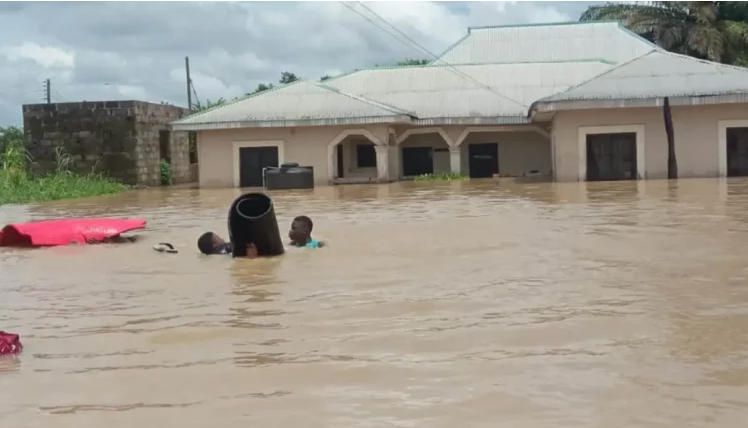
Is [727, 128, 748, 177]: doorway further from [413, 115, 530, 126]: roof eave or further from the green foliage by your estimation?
the green foliage

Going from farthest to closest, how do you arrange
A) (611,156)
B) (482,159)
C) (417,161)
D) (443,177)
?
(417,161) → (482,159) → (443,177) → (611,156)

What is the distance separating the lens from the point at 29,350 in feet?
19.2

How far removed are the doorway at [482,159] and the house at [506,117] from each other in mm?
46

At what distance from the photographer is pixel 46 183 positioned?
2753 centimetres

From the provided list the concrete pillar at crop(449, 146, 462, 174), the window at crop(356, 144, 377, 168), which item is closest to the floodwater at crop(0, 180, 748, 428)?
the concrete pillar at crop(449, 146, 462, 174)

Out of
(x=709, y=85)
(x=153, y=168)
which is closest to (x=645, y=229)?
(x=709, y=85)

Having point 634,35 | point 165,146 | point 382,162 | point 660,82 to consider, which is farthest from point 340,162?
point 634,35

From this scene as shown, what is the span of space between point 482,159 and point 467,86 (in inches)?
109

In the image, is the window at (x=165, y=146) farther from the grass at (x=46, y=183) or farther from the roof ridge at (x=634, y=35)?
the roof ridge at (x=634, y=35)

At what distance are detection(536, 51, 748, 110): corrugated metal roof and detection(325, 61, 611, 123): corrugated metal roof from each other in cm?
409

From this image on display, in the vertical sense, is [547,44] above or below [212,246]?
above

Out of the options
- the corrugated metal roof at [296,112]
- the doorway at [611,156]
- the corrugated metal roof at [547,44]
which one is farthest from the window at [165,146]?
the doorway at [611,156]

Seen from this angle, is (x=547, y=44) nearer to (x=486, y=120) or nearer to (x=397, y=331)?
(x=486, y=120)

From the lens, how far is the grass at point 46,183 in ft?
83.6
